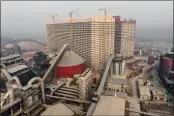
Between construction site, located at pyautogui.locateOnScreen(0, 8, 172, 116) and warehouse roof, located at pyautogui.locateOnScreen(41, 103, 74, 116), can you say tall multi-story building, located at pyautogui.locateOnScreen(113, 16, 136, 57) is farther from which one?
warehouse roof, located at pyautogui.locateOnScreen(41, 103, 74, 116)

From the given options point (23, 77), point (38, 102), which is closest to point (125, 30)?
point (23, 77)

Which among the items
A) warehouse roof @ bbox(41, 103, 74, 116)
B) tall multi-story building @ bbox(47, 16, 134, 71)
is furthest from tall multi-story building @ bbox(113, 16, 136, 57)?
warehouse roof @ bbox(41, 103, 74, 116)

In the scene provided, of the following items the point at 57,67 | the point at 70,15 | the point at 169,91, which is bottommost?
the point at 169,91

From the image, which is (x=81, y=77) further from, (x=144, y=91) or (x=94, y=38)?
(x=94, y=38)

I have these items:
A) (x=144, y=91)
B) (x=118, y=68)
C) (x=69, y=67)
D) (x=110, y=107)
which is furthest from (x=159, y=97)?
(x=69, y=67)

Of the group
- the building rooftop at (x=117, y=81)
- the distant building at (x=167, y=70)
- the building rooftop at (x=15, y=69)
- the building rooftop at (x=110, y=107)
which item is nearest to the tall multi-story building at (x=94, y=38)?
the distant building at (x=167, y=70)

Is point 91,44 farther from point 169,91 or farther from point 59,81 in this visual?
point 169,91
